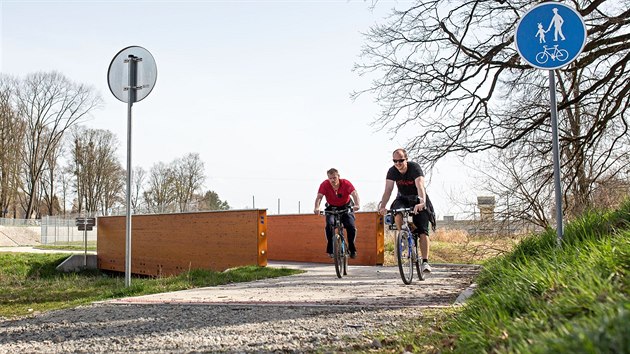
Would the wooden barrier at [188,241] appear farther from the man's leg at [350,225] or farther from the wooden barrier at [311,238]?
the man's leg at [350,225]

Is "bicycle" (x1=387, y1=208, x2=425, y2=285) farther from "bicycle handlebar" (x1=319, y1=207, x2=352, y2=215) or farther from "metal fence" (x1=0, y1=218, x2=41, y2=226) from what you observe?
"metal fence" (x1=0, y1=218, x2=41, y2=226)

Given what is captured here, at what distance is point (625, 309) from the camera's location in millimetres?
2350

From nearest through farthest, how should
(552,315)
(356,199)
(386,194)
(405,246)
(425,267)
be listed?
(552,315) < (405,246) < (386,194) < (425,267) < (356,199)

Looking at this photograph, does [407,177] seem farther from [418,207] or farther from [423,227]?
[423,227]

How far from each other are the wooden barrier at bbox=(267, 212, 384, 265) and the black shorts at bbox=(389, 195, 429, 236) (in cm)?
592

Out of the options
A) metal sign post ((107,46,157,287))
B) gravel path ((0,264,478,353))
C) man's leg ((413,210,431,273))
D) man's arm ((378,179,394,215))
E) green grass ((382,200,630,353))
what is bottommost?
gravel path ((0,264,478,353))

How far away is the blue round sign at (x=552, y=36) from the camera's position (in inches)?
224

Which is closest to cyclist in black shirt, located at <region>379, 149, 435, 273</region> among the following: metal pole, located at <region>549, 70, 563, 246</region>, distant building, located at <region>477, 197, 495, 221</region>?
metal pole, located at <region>549, 70, 563, 246</region>

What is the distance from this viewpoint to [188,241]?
17781 mm

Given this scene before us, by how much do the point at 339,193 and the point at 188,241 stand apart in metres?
9.27

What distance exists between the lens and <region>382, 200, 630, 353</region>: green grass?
2219 millimetres

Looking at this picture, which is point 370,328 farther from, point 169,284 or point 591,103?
point 591,103

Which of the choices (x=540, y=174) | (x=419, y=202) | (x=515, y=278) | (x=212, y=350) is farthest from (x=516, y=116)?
(x=212, y=350)

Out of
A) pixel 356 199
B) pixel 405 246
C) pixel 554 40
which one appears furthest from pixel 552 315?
pixel 356 199
